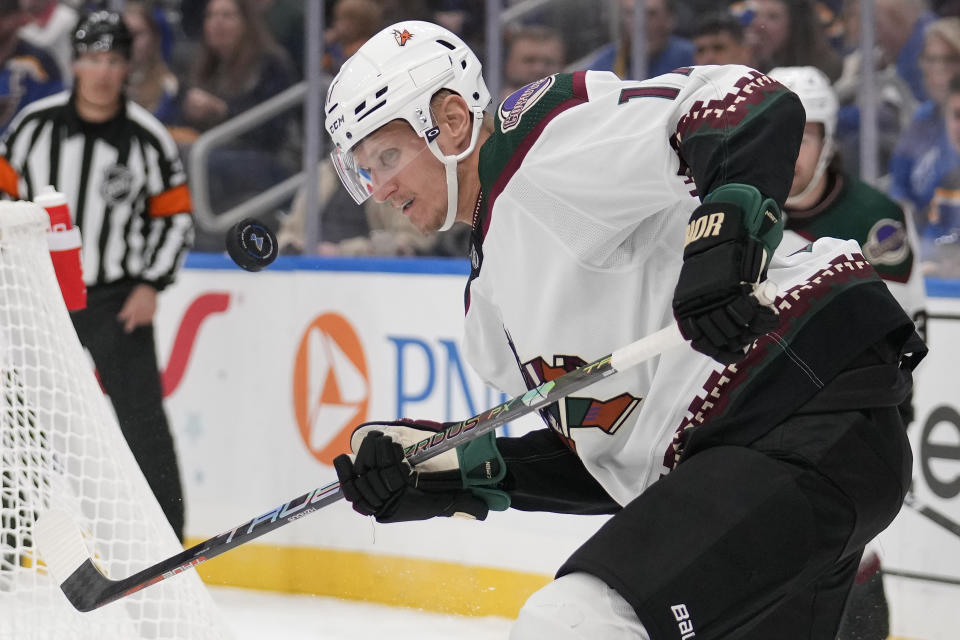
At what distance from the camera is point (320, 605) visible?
3.73 metres

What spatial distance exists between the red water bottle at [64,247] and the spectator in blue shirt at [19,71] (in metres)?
2.62

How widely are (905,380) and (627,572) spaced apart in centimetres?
46

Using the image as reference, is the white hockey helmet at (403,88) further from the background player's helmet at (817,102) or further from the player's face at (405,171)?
the background player's helmet at (817,102)

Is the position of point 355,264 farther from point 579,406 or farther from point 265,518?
point 579,406

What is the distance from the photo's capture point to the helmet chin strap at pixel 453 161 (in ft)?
5.94

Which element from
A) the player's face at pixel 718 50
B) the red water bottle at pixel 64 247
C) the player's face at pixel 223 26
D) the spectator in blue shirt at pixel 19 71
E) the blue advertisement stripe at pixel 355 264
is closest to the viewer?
the red water bottle at pixel 64 247

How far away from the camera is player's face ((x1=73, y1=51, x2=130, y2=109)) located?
12.7 ft

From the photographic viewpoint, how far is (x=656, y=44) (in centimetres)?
408

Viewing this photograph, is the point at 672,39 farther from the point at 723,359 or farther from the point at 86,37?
the point at 723,359

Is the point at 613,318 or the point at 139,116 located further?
the point at 139,116

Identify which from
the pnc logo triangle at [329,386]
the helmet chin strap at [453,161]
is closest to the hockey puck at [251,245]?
the helmet chin strap at [453,161]

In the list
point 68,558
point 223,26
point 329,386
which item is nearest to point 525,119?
point 68,558

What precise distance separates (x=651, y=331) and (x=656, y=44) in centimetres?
259

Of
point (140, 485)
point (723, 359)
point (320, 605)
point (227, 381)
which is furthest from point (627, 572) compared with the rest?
point (227, 381)
